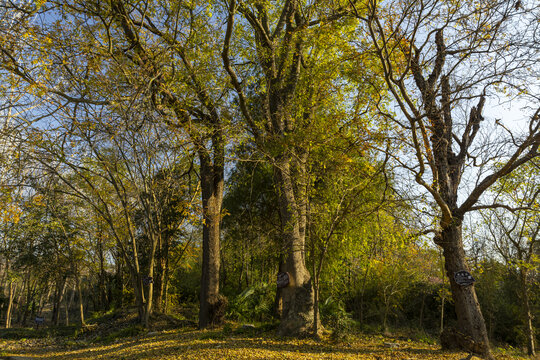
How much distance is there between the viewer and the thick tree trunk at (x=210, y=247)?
7.62 metres

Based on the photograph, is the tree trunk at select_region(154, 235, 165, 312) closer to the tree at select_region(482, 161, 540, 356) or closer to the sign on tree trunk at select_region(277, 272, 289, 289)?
the sign on tree trunk at select_region(277, 272, 289, 289)

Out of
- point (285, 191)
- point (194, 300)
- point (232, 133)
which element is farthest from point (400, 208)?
point (194, 300)

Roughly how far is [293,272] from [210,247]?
244 centimetres

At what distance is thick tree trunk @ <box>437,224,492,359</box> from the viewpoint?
5331mm

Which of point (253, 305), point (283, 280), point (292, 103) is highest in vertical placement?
point (292, 103)

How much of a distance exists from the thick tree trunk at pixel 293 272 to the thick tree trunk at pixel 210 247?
1854 millimetres

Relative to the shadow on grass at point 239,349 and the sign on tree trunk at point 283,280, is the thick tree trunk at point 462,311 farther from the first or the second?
the sign on tree trunk at point 283,280

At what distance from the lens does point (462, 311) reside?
219 inches

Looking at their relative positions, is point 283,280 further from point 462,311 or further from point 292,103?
point 292,103

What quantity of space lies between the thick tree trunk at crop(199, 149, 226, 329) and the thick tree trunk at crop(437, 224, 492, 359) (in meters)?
4.75

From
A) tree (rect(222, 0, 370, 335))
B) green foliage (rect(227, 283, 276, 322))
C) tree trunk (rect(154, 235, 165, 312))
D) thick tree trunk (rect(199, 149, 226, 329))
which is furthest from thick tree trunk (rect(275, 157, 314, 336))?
tree trunk (rect(154, 235, 165, 312))

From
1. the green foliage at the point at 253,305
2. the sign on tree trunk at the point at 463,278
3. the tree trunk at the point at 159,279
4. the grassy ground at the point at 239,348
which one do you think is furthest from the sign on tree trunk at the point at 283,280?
the tree trunk at the point at 159,279

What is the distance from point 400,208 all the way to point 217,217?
427cm

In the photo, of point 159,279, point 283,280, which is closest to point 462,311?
point 283,280
